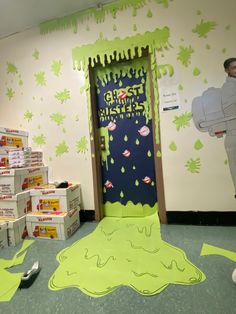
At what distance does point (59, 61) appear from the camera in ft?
6.55

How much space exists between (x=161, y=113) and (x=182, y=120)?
19cm

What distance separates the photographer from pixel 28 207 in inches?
67.9

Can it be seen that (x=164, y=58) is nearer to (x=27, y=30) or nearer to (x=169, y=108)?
(x=169, y=108)

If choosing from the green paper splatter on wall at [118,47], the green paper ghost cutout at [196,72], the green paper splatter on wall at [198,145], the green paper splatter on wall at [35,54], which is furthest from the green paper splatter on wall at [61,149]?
the green paper ghost cutout at [196,72]

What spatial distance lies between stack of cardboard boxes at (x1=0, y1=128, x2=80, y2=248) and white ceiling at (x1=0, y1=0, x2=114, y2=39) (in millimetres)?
1076

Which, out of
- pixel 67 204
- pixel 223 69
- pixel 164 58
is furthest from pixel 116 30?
pixel 67 204

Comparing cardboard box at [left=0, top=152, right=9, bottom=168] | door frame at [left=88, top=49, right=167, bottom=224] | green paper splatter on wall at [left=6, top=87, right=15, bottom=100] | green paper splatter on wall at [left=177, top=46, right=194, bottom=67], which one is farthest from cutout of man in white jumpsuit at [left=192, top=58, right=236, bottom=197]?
green paper splatter on wall at [left=6, top=87, right=15, bottom=100]

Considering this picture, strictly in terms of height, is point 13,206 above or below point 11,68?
below

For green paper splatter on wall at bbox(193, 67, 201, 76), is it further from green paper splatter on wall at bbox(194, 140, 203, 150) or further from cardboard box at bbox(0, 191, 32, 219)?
cardboard box at bbox(0, 191, 32, 219)

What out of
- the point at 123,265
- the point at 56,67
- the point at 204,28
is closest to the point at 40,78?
the point at 56,67

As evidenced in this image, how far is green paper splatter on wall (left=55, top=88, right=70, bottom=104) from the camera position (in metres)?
2.00

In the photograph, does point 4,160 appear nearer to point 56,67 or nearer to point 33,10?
point 56,67

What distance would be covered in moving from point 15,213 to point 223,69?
79.0 inches

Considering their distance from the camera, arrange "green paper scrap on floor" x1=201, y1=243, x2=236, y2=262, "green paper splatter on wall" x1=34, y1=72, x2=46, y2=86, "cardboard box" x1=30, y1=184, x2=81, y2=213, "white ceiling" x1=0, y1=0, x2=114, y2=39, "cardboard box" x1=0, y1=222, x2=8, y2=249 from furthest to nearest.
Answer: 1. "green paper splatter on wall" x1=34, y1=72, x2=46, y2=86
2. "white ceiling" x1=0, y1=0, x2=114, y2=39
3. "cardboard box" x1=30, y1=184, x2=81, y2=213
4. "cardboard box" x1=0, y1=222, x2=8, y2=249
5. "green paper scrap on floor" x1=201, y1=243, x2=236, y2=262
